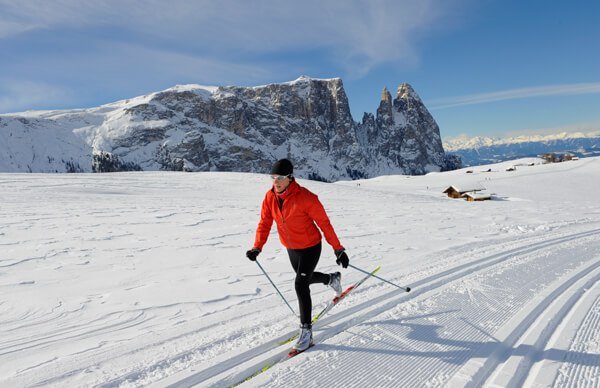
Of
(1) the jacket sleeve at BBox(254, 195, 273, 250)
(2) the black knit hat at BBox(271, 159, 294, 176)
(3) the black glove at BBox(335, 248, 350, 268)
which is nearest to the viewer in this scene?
(2) the black knit hat at BBox(271, 159, 294, 176)

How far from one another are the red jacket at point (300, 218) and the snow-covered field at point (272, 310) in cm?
127

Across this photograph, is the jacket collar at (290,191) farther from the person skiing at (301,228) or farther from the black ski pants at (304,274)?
the black ski pants at (304,274)

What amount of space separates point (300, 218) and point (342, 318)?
1.82 meters

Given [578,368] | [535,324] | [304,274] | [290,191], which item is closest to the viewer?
[578,368]

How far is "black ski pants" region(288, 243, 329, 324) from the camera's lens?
13.9 ft

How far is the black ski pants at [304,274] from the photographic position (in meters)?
4.25

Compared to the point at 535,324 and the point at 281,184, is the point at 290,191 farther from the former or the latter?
the point at 535,324

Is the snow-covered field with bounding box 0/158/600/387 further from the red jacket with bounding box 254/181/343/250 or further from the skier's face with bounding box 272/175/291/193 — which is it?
the skier's face with bounding box 272/175/291/193

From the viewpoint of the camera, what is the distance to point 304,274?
4.32 meters

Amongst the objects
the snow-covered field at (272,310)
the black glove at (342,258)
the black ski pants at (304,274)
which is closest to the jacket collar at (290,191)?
the black ski pants at (304,274)

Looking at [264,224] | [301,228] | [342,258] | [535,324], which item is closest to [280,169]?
[301,228]

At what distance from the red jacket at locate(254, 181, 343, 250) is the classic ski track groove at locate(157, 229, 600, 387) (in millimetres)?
1246

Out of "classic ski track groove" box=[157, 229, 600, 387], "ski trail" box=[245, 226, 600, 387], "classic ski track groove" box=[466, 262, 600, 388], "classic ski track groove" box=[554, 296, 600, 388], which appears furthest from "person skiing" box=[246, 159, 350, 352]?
"classic ski track groove" box=[554, 296, 600, 388]

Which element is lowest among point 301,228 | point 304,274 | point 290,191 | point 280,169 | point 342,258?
point 304,274
